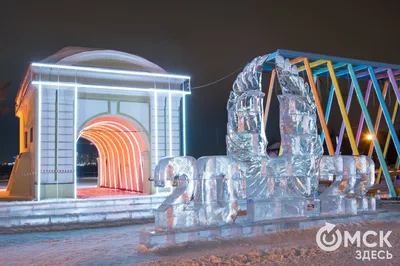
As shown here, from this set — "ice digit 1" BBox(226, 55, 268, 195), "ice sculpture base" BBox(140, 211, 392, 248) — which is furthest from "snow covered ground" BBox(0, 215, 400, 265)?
"ice digit 1" BBox(226, 55, 268, 195)

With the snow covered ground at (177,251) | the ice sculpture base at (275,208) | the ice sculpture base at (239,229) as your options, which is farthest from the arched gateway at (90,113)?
the ice sculpture base at (239,229)

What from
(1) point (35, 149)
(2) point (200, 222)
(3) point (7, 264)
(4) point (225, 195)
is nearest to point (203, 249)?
(2) point (200, 222)

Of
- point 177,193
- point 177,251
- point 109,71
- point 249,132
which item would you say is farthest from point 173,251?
point 109,71

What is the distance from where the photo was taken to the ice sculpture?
9570 millimetres

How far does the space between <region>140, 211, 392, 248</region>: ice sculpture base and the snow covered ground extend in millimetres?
186

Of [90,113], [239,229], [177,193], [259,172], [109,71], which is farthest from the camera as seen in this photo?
[90,113]

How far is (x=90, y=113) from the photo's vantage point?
17156 millimetres

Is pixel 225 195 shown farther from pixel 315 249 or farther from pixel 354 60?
pixel 354 60

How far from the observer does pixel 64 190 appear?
52.8ft

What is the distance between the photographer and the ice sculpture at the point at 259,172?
31.4 feet

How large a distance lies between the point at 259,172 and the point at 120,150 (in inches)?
491

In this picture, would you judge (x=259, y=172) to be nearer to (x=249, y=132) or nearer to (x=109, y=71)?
(x=249, y=132)

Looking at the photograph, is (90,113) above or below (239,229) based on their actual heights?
above

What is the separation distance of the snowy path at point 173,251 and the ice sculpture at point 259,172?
796mm
